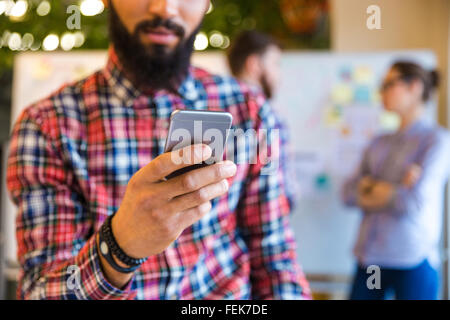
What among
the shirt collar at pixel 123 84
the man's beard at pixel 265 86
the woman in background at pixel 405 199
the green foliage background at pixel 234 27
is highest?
the green foliage background at pixel 234 27

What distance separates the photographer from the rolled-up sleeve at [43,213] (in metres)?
0.59

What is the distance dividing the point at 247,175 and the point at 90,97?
234 millimetres

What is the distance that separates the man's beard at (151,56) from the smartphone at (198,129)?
0.16 meters

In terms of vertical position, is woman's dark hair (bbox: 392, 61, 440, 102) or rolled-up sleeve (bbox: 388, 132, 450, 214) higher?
woman's dark hair (bbox: 392, 61, 440, 102)

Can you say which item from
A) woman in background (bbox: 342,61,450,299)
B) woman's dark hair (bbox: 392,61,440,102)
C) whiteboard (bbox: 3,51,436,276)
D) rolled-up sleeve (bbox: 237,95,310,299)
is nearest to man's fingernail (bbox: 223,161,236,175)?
rolled-up sleeve (bbox: 237,95,310,299)

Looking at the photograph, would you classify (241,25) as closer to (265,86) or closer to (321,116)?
(321,116)

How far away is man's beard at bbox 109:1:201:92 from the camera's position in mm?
555

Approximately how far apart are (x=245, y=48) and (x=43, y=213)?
132 cm

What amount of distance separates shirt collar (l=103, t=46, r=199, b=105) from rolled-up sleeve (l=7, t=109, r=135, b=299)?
10cm

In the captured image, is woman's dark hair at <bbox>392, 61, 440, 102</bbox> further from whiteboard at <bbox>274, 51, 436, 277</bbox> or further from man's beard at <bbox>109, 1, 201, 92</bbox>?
man's beard at <bbox>109, 1, 201, 92</bbox>

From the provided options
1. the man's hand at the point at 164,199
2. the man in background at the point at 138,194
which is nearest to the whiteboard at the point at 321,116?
the man in background at the point at 138,194

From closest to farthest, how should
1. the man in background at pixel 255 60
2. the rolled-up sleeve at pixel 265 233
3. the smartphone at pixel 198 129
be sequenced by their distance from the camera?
the smartphone at pixel 198 129, the rolled-up sleeve at pixel 265 233, the man in background at pixel 255 60

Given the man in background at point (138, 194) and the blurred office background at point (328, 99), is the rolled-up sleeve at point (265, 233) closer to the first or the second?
the man in background at point (138, 194)

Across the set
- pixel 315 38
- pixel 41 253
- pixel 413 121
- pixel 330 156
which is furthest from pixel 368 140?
pixel 41 253
